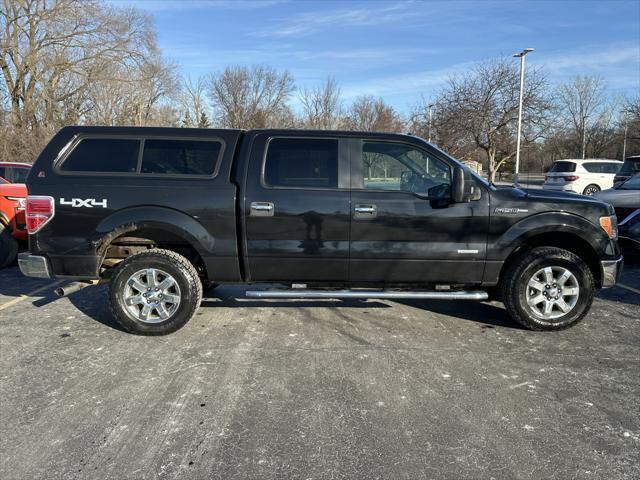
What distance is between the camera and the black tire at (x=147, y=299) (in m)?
4.47

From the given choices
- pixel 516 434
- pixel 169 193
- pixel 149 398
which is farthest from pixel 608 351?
pixel 169 193

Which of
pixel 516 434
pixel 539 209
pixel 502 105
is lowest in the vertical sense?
pixel 516 434

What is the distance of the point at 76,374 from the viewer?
12.2 feet

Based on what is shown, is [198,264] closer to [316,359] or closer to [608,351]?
[316,359]

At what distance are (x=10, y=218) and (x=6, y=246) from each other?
1.52ft

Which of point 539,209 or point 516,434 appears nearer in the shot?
point 516,434

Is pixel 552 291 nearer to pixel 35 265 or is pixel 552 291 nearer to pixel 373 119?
pixel 35 265

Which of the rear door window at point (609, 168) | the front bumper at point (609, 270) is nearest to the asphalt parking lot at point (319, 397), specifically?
the front bumper at point (609, 270)

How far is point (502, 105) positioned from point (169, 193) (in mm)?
20246

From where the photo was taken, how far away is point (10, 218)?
7418 mm

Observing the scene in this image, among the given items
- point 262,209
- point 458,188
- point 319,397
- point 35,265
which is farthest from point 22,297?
point 458,188

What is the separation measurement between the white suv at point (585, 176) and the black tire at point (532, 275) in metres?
16.1

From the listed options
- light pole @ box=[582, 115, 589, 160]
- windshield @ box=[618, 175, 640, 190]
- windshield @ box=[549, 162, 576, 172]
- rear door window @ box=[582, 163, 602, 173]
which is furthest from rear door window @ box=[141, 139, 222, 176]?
light pole @ box=[582, 115, 589, 160]

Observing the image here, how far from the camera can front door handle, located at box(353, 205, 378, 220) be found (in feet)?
14.6
